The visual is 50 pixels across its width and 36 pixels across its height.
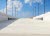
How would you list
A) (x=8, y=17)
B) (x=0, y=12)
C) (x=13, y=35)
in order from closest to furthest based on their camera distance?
1. (x=13, y=35)
2. (x=0, y=12)
3. (x=8, y=17)

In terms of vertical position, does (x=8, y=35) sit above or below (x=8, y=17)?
below

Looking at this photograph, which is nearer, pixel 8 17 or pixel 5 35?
pixel 5 35

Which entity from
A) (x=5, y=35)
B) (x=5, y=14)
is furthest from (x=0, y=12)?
(x=5, y=35)

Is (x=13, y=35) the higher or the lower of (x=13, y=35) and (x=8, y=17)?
the lower

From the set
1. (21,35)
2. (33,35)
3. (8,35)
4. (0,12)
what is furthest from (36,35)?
(0,12)

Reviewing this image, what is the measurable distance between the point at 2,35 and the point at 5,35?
5.4 inches

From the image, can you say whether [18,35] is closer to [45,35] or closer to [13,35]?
[13,35]

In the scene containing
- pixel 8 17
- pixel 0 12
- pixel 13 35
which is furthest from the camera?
pixel 8 17

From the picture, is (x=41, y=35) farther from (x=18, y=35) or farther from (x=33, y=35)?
(x=18, y=35)

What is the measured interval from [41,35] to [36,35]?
229mm

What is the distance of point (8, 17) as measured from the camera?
28.9 metres

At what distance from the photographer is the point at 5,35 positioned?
23.0 feet

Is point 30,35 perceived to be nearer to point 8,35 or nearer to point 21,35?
point 21,35

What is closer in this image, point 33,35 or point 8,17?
point 33,35
